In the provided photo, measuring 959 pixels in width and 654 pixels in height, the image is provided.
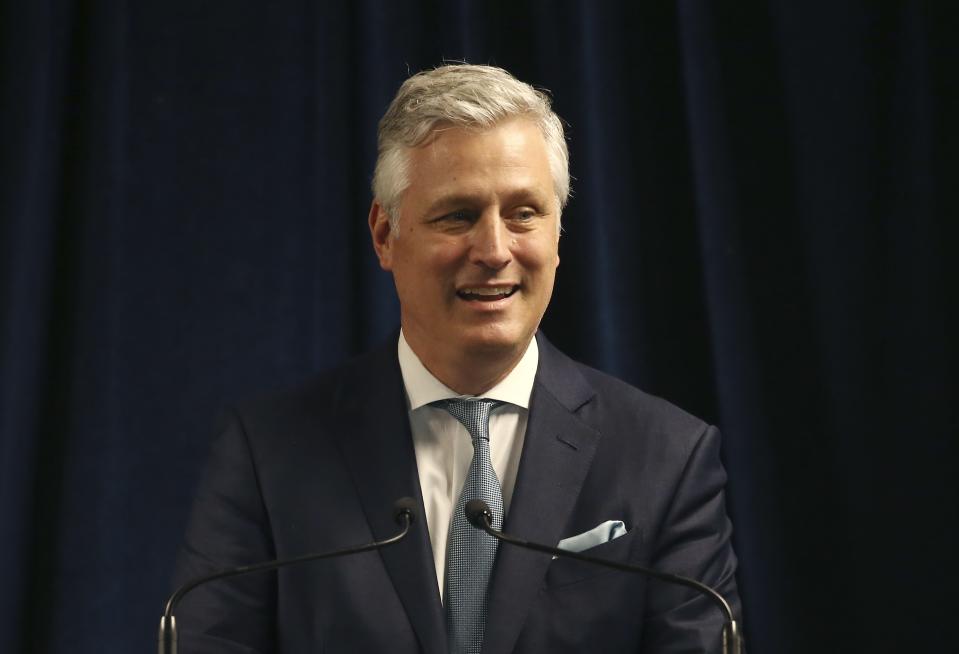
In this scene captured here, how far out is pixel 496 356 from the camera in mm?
1742

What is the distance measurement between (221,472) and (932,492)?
4.06 ft

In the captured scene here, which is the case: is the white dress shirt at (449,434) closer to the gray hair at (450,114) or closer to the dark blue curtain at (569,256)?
the gray hair at (450,114)

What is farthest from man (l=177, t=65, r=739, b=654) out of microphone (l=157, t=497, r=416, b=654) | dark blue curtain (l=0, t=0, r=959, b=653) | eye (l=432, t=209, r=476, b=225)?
dark blue curtain (l=0, t=0, r=959, b=653)

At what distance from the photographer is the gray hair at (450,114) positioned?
1.72 meters

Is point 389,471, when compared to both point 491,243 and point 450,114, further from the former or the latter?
point 450,114

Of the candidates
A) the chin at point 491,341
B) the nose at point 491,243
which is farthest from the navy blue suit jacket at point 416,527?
the nose at point 491,243

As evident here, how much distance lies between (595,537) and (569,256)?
77 cm

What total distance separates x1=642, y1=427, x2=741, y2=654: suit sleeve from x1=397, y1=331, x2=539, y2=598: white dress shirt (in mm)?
252

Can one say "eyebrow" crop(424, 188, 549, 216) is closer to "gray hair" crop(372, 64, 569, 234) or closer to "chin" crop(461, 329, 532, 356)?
"gray hair" crop(372, 64, 569, 234)

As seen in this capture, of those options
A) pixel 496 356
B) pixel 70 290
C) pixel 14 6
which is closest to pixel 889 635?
pixel 496 356

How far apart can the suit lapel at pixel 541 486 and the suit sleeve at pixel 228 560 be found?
0.35m

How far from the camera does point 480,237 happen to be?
67.3 inches

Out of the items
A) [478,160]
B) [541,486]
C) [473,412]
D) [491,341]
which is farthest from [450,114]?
[541,486]

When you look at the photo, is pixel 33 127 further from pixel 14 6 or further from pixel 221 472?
pixel 221 472
